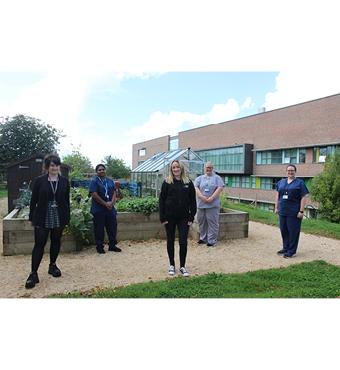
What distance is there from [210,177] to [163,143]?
201 ft

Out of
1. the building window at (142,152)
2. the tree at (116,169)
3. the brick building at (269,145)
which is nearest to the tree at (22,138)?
the tree at (116,169)

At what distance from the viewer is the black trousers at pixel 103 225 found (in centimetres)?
599

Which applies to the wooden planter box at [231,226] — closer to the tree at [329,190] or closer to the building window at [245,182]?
the tree at [329,190]

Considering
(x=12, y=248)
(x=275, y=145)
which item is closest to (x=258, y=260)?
(x=12, y=248)

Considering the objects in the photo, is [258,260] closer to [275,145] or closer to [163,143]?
[275,145]

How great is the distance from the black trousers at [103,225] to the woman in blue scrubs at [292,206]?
3008 mm

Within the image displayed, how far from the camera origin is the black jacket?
4.69 m

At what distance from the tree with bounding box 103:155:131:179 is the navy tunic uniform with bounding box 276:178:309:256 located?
153 feet

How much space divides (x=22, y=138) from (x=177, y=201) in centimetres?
3514

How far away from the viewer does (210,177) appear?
22.0 feet

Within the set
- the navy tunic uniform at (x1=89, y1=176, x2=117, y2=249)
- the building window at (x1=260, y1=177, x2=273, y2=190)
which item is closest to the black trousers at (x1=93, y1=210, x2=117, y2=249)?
the navy tunic uniform at (x1=89, y1=176, x2=117, y2=249)

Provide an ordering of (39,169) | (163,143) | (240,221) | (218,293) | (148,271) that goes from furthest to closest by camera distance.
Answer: (163,143) → (39,169) → (240,221) → (148,271) → (218,293)

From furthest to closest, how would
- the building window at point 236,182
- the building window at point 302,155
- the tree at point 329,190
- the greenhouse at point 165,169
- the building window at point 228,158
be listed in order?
1. the building window at point 236,182
2. the building window at point 228,158
3. the building window at point 302,155
4. the tree at point 329,190
5. the greenhouse at point 165,169

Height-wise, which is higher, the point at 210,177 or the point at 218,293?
the point at 210,177
